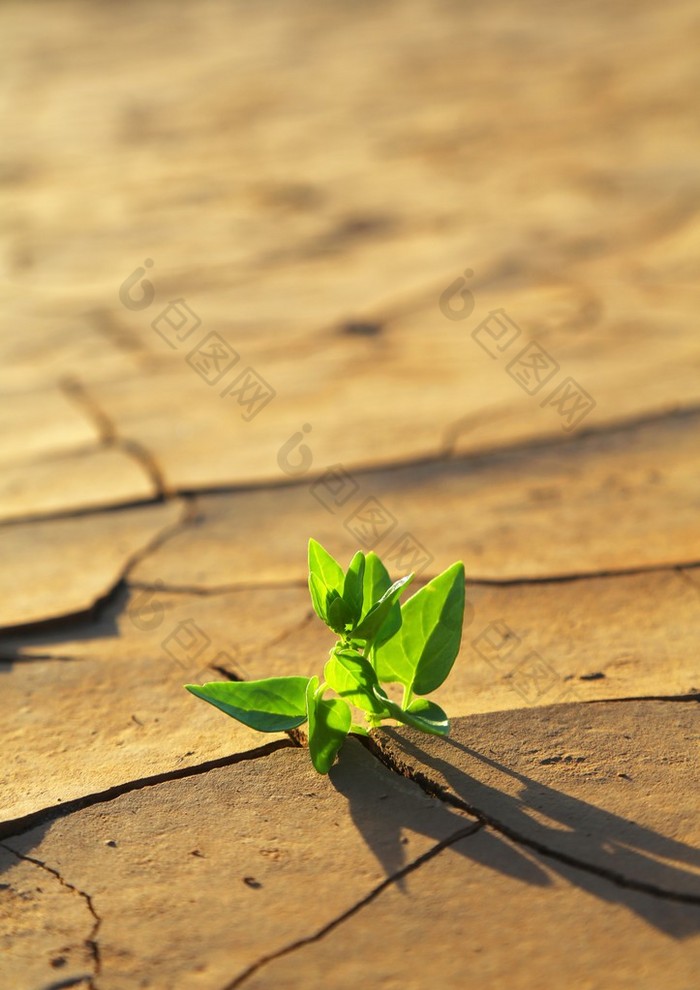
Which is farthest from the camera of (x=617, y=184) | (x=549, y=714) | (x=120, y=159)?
(x=120, y=159)

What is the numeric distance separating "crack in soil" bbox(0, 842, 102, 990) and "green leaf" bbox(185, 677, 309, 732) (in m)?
0.24

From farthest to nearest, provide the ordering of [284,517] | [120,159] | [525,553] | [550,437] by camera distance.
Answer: [120,159] → [550,437] → [284,517] → [525,553]

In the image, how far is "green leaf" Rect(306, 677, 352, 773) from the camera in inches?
48.3

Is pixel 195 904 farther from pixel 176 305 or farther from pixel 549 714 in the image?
pixel 176 305

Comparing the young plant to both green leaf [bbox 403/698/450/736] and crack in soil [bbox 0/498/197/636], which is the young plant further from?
crack in soil [bbox 0/498/197/636]

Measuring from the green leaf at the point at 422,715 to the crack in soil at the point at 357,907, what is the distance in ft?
0.38

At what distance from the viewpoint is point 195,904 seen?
1.07 metres

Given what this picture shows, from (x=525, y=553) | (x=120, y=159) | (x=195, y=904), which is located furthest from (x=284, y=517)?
(x=120, y=159)

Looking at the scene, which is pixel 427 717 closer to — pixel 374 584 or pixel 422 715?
pixel 422 715

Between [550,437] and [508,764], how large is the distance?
48.9 inches

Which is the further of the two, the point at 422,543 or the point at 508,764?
the point at 422,543

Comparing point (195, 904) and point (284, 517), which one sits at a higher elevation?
point (195, 904)

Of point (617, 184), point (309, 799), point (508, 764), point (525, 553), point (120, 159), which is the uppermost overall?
point (120, 159)

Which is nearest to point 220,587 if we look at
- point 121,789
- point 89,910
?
point 121,789
